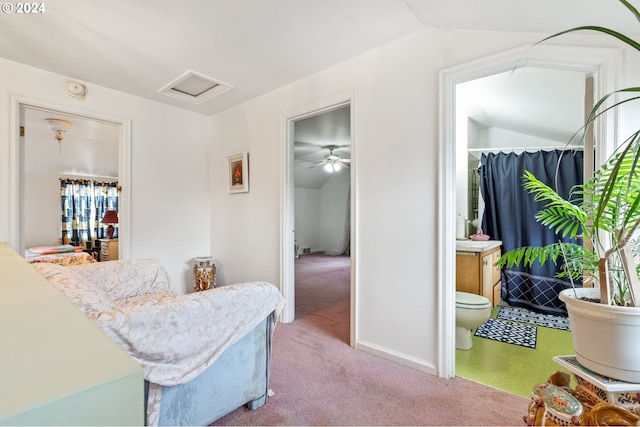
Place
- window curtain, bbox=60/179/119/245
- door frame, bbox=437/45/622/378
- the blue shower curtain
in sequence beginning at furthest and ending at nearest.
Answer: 1. window curtain, bbox=60/179/119/245
2. the blue shower curtain
3. door frame, bbox=437/45/622/378

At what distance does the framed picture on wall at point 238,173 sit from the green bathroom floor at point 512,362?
253 centimetres

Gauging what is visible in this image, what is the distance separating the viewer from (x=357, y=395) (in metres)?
1.71

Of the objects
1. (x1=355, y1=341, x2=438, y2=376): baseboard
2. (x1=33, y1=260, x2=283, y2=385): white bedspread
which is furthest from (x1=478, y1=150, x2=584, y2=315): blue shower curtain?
(x1=33, y1=260, x2=283, y2=385): white bedspread

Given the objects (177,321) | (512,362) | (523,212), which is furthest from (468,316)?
(177,321)

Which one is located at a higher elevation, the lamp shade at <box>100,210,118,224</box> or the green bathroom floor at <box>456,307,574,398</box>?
the lamp shade at <box>100,210,118,224</box>

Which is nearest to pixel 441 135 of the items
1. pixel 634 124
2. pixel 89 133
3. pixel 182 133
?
pixel 634 124

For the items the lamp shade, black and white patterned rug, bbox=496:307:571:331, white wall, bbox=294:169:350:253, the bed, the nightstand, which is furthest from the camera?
white wall, bbox=294:169:350:253

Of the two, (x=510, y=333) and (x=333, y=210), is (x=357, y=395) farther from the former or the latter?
(x=333, y=210)

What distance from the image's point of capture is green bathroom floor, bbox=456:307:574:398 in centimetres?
186

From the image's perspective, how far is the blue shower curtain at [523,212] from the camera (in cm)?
306

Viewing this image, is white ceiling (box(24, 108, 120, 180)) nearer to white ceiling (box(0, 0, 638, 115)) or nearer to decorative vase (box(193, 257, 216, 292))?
white ceiling (box(0, 0, 638, 115))

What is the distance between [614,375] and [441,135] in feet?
4.58

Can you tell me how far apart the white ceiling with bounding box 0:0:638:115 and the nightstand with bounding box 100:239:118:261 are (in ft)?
11.6

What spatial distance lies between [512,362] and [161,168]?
366 cm
